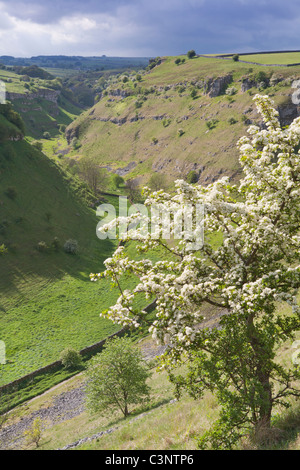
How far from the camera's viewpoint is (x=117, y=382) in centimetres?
2516

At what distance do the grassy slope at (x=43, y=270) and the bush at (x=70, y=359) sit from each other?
2.88 m

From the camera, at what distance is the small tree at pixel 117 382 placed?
977 inches

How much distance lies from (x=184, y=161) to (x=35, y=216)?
236ft

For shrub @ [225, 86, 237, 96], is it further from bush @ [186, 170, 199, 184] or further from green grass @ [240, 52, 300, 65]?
bush @ [186, 170, 199, 184]

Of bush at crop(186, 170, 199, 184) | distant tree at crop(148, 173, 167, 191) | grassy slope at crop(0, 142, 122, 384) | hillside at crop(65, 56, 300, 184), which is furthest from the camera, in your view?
hillside at crop(65, 56, 300, 184)

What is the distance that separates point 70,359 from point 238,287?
3819 cm

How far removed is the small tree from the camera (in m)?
24.8

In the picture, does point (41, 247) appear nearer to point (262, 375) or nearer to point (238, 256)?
point (238, 256)

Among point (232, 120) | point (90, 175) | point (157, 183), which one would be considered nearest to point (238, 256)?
point (157, 183)

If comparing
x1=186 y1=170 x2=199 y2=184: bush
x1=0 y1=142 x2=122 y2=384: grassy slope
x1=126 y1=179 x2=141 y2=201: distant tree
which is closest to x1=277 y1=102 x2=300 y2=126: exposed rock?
x1=186 y1=170 x2=199 y2=184: bush

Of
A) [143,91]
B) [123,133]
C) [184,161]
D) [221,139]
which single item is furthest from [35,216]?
[143,91]

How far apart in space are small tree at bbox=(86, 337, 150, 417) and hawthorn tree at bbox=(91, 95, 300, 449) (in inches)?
607
